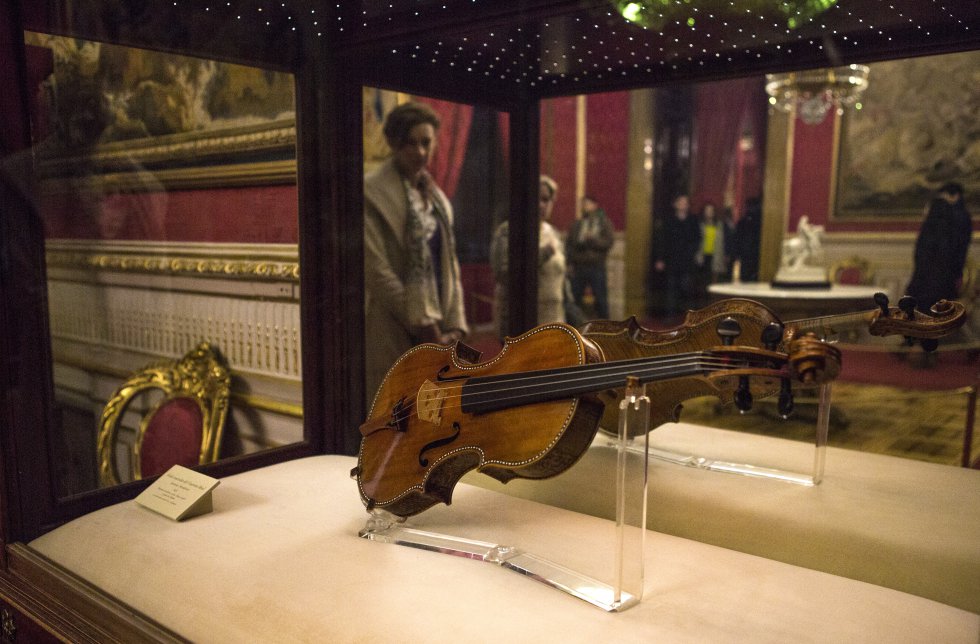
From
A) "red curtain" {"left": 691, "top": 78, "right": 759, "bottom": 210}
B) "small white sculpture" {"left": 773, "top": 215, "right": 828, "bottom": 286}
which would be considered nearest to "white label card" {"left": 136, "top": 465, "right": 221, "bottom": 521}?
"small white sculpture" {"left": 773, "top": 215, "right": 828, "bottom": 286}

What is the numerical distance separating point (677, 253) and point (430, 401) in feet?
9.78

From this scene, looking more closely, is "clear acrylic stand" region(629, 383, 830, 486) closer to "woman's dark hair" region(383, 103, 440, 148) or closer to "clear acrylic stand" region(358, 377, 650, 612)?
"clear acrylic stand" region(358, 377, 650, 612)

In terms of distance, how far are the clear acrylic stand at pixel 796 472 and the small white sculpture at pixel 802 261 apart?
39cm

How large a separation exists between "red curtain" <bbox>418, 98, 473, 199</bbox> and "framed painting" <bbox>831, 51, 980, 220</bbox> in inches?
95.2

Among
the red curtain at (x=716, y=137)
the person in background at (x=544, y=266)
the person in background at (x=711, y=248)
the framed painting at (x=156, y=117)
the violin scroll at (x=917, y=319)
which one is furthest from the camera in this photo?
the red curtain at (x=716, y=137)

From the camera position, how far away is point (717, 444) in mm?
1618

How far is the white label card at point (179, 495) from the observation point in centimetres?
129

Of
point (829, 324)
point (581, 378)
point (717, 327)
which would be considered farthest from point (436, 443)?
point (829, 324)

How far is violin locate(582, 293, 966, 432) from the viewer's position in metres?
1.06

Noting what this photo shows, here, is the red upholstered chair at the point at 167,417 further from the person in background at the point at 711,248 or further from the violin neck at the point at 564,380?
the person in background at the point at 711,248

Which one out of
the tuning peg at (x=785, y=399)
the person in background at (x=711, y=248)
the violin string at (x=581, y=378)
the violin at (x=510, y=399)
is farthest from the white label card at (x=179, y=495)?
the person in background at (x=711, y=248)

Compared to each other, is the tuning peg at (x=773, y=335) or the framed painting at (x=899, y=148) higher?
the framed painting at (x=899, y=148)

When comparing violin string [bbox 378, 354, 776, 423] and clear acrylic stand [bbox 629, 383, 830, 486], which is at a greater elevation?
violin string [bbox 378, 354, 776, 423]

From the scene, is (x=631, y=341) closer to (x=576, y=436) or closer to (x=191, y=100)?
(x=576, y=436)
